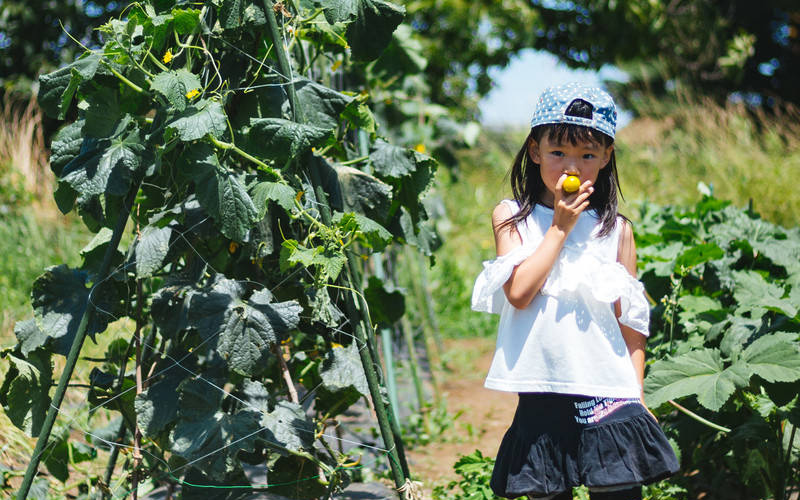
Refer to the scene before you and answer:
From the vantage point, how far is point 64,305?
200 cm

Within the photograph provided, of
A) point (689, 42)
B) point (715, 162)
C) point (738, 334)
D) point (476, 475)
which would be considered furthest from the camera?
point (689, 42)

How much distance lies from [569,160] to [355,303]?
635mm

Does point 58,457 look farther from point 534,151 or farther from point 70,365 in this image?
point 534,151

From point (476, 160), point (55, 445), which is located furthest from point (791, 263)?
point (476, 160)

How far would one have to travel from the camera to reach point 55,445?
2.26 metres

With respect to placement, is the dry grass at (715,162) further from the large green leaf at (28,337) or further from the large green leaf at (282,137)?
the large green leaf at (28,337)

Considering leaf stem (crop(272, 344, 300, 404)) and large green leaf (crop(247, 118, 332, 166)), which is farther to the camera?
leaf stem (crop(272, 344, 300, 404))

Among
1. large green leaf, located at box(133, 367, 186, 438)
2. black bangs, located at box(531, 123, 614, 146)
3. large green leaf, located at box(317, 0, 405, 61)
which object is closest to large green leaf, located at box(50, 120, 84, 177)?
large green leaf, located at box(133, 367, 186, 438)

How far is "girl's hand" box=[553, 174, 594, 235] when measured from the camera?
168 centimetres

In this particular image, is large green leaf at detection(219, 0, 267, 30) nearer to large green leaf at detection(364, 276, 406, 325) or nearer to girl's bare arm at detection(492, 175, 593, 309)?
girl's bare arm at detection(492, 175, 593, 309)

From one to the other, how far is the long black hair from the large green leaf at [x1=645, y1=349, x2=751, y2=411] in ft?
1.37

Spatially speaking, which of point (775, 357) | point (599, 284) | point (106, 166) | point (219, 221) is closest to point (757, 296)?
point (775, 357)

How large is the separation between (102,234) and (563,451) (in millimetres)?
1345

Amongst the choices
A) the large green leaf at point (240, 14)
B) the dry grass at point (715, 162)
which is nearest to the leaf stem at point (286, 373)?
the large green leaf at point (240, 14)
